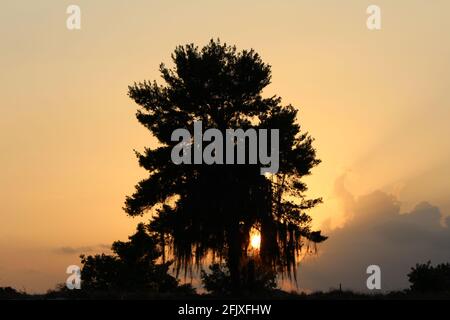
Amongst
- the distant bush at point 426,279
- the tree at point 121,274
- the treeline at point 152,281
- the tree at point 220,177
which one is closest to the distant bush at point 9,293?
the treeline at point 152,281

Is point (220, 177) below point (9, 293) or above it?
above

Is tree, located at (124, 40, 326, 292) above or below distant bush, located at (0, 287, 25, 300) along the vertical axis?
above

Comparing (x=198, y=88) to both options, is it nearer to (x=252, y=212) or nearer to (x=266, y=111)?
(x=266, y=111)

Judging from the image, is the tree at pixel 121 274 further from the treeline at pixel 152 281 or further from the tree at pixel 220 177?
the tree at pixel 220 177

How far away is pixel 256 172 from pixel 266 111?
5.09m

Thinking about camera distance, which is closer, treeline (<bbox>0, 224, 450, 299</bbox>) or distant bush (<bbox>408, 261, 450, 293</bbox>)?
treeline (<bbox>0, 224, 450, 299</bbox>)

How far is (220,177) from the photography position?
35344mm

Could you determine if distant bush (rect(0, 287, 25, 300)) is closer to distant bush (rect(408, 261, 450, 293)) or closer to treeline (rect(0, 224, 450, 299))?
treeline (rect(0, 224, 450, 299))

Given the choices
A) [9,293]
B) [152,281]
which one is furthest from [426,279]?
[152,281]

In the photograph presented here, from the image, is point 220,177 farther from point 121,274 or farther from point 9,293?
point 121,274

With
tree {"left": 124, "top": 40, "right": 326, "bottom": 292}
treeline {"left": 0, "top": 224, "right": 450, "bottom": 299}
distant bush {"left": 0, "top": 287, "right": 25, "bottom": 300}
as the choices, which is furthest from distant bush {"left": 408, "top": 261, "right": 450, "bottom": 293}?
distant bush {"left": 0, "top": 287, "right": 25, "bottom": 300}

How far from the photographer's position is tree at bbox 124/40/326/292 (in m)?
35.1
